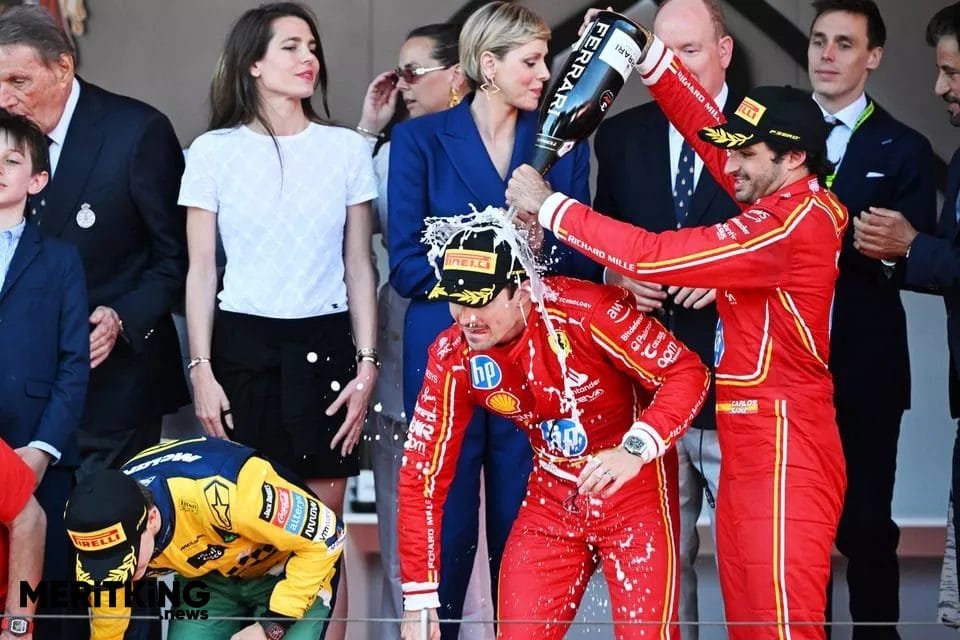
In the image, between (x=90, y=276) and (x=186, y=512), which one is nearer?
(x=186, y=512)

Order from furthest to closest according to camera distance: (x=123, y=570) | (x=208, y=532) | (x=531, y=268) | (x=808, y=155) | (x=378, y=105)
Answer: (x=378, y=105), (x=808, y=155), (x=531, y=268), (x=208, y=532), (x=123, y=570)

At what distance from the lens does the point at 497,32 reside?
14.9ft

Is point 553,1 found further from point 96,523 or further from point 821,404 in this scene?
point 96,523

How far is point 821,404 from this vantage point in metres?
4.07

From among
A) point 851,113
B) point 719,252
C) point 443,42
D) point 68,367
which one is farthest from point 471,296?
point 851,113

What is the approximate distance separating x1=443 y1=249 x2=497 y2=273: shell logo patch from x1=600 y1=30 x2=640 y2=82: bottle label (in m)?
0.65

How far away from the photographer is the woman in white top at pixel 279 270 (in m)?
4.91

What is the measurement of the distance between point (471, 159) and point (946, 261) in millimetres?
1322

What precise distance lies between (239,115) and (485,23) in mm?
877

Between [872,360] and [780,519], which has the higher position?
[872,360]

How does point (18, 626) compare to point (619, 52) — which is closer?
point (18, 626)

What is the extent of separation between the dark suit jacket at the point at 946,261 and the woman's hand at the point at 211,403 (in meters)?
1.98

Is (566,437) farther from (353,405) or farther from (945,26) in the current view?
(945,26)

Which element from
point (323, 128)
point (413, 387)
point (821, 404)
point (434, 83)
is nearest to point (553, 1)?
point (434, 83)
